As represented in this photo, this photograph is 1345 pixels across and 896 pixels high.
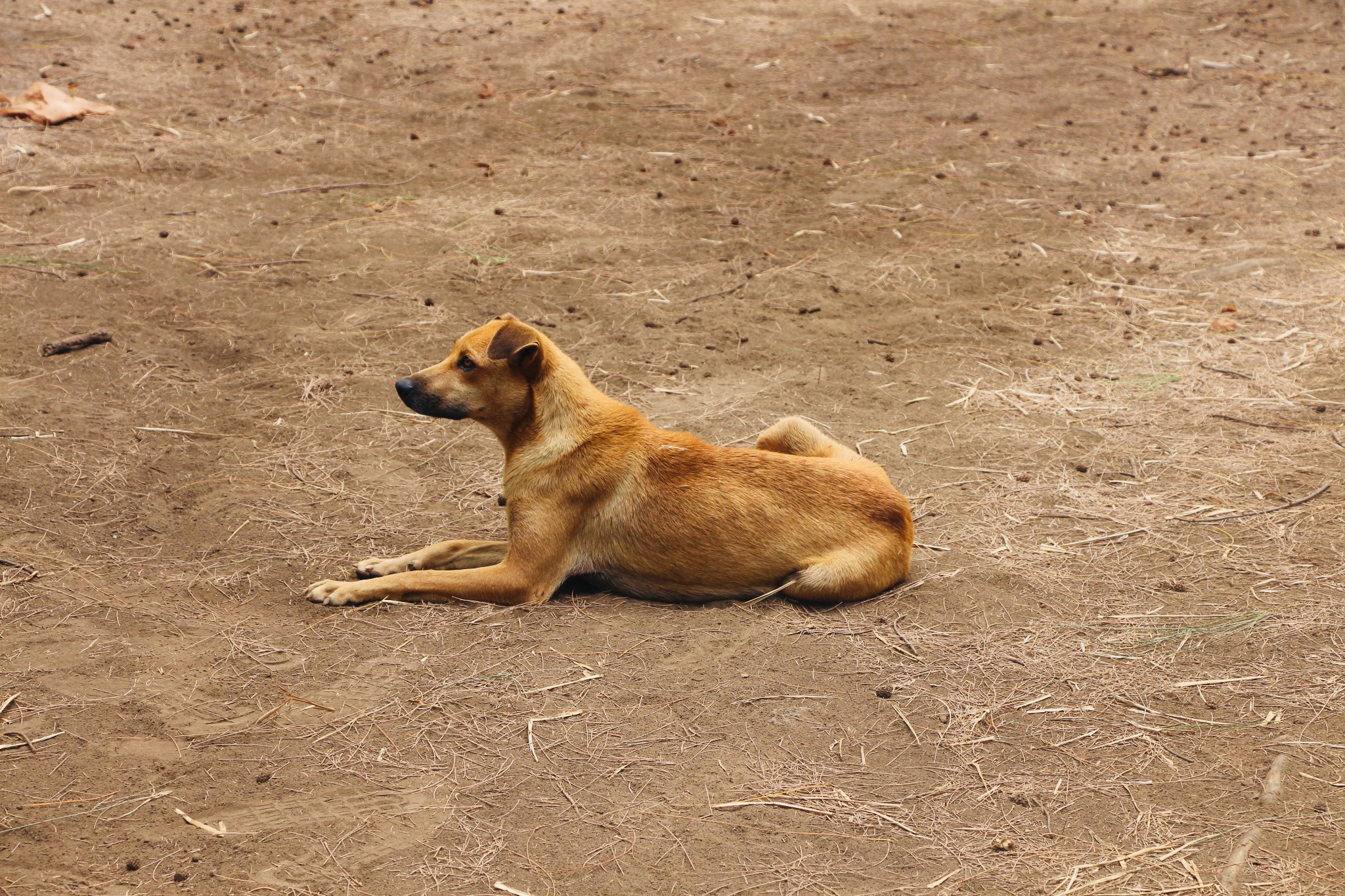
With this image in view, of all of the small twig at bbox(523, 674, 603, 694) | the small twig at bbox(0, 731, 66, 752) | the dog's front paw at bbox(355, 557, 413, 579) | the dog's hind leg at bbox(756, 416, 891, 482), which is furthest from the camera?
the dog's hind leg at bbox(756, 416, 891, 482)

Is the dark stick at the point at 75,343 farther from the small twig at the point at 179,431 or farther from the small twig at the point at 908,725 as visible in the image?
the small twig at the point at 908,725

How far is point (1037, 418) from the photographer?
25.2 feet

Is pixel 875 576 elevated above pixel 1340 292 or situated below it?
below

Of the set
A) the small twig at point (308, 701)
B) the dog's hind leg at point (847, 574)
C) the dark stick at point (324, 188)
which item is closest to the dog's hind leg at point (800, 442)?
the dog's hind leg at point (847, 574)

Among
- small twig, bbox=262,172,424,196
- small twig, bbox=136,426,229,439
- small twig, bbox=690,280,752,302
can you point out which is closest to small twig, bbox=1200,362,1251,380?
small twig, bbox=690,280,752,302

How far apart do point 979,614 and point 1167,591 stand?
1.02m

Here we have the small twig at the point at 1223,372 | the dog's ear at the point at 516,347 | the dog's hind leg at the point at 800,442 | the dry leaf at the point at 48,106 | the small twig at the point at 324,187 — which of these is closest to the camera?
the dog's ear at the point at 516,347

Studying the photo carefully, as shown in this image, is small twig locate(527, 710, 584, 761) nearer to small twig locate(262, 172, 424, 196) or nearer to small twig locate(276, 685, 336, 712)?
small twig locate(276, 685, 336, 712)

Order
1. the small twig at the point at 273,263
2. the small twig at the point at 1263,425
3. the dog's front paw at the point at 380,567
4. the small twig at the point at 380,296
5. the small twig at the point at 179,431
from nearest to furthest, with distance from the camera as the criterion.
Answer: the dog's front paw at the point at 380,567 → the small twig at the point at 179,431 → the small twig at the point at 1263,425 → the small twig at the point at 380,296 → the small twig at the point at 273,263

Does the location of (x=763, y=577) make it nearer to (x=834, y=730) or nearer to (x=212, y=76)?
(x=834, y=730)

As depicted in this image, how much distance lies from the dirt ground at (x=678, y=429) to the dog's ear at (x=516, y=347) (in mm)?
1311

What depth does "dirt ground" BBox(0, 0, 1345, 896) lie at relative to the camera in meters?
4.12

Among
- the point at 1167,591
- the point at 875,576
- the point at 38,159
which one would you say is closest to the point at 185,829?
the point at 875,576

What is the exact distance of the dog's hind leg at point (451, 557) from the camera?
5988mm
